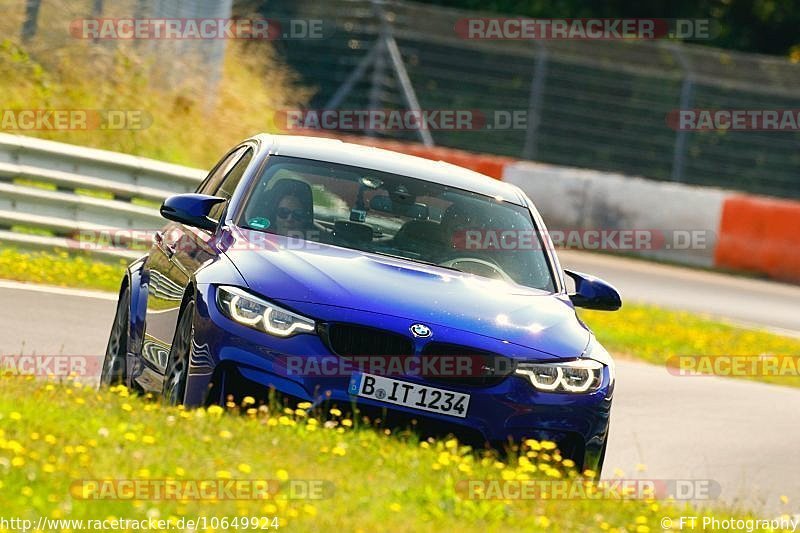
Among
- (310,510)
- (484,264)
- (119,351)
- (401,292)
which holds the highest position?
(401,292)

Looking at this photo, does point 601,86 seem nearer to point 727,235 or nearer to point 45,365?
point 727,235

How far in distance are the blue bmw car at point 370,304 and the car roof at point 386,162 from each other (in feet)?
0.06

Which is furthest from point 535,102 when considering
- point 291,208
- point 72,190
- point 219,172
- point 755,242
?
point 291,208

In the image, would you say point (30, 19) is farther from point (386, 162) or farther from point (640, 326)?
point (386, 162)

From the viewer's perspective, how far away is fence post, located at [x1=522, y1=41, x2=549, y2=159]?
29.8 meters

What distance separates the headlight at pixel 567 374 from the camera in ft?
24.2

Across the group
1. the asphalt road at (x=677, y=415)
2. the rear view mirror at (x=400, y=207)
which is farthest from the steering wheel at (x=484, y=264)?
the asphalt road at (x=677, y=415)

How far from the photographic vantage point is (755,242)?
85.9 feet

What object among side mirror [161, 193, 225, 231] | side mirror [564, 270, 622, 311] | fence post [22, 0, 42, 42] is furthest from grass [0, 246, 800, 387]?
fence post [22, 0, 42, 42]

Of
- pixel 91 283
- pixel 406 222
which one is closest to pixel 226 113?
pixel 91 283

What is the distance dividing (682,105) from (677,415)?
17295mm

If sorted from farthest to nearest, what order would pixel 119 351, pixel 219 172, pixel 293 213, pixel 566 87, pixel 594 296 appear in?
pixel 566 87, pixel 219 172, pixel 119 351, pixel 594 296, pixel 293 213

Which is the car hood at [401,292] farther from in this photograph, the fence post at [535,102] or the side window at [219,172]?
the fence post at [535,102]

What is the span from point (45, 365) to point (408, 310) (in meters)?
3.56
